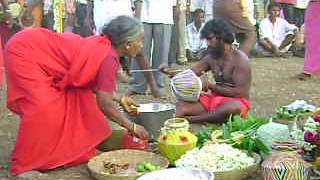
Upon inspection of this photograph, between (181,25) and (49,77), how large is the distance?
5568mm

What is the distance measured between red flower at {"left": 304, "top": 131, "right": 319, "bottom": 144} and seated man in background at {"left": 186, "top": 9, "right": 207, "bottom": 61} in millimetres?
6180

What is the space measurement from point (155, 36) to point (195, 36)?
10.4 feet

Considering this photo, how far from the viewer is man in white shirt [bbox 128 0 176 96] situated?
741 cm

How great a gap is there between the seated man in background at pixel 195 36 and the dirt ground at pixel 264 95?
93 centimetres

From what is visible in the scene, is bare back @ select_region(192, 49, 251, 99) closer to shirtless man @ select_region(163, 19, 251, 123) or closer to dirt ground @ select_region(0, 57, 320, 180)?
shirtless man @ select_region(163, 19, 251, 123)

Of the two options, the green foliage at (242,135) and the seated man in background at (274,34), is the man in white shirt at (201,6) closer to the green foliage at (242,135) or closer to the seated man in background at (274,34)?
the seated man in background at (274,34)

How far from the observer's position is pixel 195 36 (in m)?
10.5

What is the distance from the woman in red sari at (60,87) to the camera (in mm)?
4402

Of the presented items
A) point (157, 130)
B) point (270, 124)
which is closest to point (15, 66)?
point (157, 130)

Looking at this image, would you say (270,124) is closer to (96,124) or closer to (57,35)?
(96,124)

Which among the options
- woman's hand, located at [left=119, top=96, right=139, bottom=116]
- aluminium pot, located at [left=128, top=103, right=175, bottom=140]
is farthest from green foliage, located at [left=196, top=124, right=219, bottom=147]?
woman's hand, located at [left=119, top=96, right=139, bottom=116]

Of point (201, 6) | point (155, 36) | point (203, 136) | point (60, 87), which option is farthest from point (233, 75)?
point (201, 6)

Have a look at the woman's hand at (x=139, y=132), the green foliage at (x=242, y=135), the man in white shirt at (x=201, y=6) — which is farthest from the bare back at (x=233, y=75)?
the man in white shirt at (x=201, y=6)

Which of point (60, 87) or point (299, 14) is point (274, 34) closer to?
point (299, 14)
